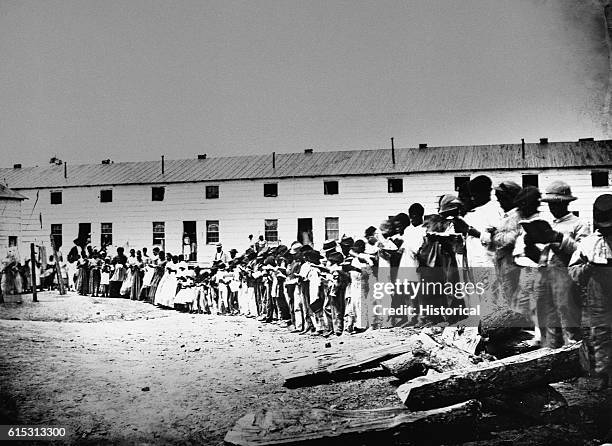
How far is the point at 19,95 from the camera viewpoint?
17.6ft

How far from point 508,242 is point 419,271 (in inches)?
28.8

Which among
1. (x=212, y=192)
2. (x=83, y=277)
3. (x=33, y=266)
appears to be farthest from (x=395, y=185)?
(x=33, y=266)

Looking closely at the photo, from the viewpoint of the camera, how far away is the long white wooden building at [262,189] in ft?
15.4

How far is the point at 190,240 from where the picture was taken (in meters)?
4.97

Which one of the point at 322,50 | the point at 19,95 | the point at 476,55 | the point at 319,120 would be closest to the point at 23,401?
the point at 19,95

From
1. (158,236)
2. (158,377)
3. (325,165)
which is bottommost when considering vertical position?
(158,377)

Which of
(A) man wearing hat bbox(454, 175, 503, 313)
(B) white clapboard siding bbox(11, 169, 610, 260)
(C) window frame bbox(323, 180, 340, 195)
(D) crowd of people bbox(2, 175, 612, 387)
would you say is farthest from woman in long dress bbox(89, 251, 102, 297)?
(A) man wearing hat bbox(454, 175, 503, 313)

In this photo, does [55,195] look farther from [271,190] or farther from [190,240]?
[271,190]

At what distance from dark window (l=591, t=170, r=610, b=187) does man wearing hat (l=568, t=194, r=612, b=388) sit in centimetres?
32

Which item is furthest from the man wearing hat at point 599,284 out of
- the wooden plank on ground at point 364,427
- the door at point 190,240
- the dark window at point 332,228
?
the door at point 190,240

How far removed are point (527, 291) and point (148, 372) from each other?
10.0 ft

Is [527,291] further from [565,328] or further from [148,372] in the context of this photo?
[148,372]

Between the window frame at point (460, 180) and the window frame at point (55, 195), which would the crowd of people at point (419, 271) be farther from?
the window frame at point (55, 195)

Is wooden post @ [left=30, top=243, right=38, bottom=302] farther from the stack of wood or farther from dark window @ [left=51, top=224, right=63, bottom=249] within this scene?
the stack of wood
